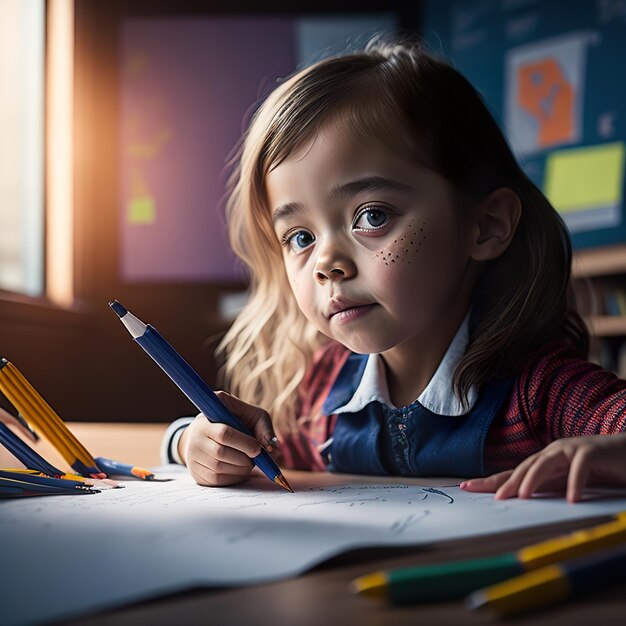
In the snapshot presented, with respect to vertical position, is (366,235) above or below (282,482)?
above

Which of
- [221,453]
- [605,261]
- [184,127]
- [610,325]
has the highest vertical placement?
[184,127]

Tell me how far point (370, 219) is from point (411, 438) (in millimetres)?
226

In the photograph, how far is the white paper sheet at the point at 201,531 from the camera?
0.86ft

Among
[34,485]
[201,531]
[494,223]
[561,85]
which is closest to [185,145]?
[561,85]

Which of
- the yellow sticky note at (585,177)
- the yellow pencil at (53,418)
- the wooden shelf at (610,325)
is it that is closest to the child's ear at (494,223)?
the yellow pencil at (53,418)

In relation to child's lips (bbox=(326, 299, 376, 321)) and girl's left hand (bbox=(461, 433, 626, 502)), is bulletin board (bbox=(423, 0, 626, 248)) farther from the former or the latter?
girl's left hand (bbox=(461, 433, 626, 502))

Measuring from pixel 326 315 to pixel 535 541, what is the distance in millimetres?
364

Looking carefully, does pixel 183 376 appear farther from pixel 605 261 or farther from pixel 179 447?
pixel 605 261

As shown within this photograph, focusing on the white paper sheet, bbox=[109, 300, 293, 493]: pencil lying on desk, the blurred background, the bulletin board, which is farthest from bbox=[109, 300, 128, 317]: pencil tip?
the bulletin board

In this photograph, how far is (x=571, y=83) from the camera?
266 cm

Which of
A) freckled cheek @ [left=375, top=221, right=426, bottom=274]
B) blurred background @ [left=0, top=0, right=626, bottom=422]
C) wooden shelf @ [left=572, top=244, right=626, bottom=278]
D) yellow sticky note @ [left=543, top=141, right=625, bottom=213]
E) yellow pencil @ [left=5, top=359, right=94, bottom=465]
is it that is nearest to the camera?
yellow pencil @ [left=5, top=359, right=94, bottom=465]

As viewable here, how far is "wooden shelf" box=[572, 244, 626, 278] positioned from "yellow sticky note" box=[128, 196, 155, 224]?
136 cm

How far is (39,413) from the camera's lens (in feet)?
1.76

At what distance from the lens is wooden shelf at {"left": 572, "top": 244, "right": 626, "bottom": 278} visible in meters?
2.21
